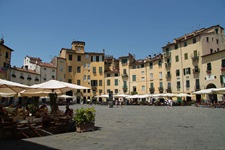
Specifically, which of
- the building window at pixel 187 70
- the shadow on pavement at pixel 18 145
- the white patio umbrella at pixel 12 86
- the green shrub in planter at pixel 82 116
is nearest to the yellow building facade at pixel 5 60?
the white patio umbrella at pixel 12 86

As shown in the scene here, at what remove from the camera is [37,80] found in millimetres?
49156

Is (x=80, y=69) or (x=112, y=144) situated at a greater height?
(x=80, y=69)

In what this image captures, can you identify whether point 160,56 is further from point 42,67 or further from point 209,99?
point 42,67

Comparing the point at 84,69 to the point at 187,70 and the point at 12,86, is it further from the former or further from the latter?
the point at 12,86

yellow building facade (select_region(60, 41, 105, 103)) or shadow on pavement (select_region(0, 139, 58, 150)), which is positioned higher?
yellow building facade (select_region(60, 41, 105, 103))

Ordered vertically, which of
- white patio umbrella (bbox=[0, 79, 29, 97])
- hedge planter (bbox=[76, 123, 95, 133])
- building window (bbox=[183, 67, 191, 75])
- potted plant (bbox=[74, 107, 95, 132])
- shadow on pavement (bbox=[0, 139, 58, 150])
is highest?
building window (bbox=[183, 67, 191, 75])

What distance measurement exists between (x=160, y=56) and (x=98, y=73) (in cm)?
1826

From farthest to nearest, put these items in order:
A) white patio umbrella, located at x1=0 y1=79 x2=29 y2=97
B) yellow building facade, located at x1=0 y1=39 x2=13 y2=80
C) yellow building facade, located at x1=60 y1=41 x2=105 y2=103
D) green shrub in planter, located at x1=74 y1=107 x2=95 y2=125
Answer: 1. yellow building facade, located at x1=60 y1=41 x2=105 y2=103
2. yellow building facade, located at x1=0 y1=39 x2=13 y2=80
3. green shrub in planter, located at x1=74 y1=107 x2=95 y2=125
4. white patio umbrella, located at x1=0 y1=79 x2=29 y2=97

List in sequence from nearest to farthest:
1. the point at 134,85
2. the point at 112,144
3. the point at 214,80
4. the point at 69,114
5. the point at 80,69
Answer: the point at 112,144, the point at 69,114, the point at 214,80, the point at 134,85, the point at 80,69

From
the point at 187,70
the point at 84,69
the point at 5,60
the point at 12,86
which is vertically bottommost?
the point at 12,86

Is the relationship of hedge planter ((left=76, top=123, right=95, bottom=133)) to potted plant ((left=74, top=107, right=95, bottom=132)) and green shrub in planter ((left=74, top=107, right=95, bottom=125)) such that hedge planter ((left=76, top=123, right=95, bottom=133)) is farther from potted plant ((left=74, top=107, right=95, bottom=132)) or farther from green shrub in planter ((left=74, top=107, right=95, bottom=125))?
green shrub in planter ((left=74, top=107, right=95, bottom=125))

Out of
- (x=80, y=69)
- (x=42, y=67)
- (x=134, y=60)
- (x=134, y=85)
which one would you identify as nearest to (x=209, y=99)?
(x=134, y=85)

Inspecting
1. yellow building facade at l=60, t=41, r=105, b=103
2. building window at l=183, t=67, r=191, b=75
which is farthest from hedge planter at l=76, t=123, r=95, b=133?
yellow building facade at l=60, t=41, r=105, b=103

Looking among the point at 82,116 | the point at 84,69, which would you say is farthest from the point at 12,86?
the point at 84,69
